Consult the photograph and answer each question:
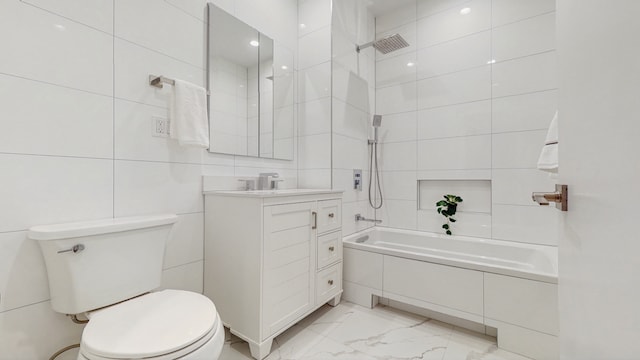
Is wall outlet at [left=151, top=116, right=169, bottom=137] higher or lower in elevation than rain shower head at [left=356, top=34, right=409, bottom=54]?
lower

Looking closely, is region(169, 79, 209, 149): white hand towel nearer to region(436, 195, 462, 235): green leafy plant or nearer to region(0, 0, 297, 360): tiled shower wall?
region(0, 0, 297, 360): tiled shower wall

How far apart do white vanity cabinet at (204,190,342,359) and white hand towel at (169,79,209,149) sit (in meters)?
0.36

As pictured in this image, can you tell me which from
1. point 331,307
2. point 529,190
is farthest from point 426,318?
point 529,190

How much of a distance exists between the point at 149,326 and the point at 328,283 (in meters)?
1.25

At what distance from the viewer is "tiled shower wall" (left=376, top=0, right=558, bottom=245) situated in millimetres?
2078

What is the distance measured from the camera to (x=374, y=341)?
64.4 inches

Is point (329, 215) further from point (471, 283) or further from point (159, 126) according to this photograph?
point (159, 126)

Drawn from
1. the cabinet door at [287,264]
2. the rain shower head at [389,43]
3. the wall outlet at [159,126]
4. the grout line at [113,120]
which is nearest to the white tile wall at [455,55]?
the rain shower head at [389,43]

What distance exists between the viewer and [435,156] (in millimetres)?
2533

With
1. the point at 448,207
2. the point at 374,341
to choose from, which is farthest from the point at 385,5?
the point at 374,341

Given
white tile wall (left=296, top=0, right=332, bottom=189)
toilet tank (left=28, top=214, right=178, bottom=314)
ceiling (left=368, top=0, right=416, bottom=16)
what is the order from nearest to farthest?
1. toilet tank (left=28, top=214, right=178, bottom=314)
2. white tile wall (left=296, top=0, right=332, bottom=189)
3. ceiling (left=368, top=0, right=416, bottom=16)

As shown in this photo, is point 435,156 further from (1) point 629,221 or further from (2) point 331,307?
(1) point 629,221

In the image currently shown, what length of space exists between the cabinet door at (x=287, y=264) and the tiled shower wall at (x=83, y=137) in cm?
53

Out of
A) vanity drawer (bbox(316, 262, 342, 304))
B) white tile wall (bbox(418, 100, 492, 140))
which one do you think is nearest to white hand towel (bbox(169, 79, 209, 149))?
vanity drawer (bbox(316, 262, 342, 304))
